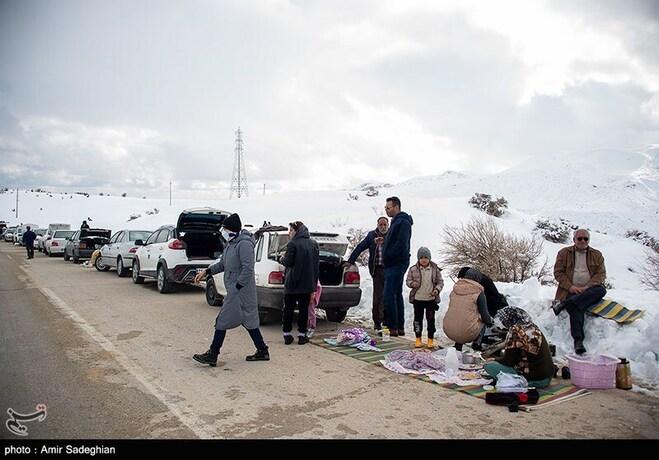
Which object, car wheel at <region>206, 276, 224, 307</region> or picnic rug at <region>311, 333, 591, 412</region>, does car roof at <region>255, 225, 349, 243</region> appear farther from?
car wheel at <region>206, 276, 224, 307</region>

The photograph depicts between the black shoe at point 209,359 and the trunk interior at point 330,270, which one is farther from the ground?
the trunk interior at point 330,270

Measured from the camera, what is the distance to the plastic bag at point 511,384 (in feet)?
18.2

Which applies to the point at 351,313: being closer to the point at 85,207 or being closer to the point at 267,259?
the point at 267,259

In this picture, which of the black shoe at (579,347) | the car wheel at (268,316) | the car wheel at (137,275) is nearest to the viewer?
the black shoe at (579,347)

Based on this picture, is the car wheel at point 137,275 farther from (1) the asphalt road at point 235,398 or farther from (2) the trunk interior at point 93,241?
(2) the trunk interior at point 93,241

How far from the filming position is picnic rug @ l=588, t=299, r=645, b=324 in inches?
282

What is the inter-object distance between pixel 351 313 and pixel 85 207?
325 feet

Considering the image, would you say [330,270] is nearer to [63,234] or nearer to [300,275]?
[300,275]

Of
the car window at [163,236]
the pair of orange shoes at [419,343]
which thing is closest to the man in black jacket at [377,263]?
the pair of orange shoes at [419,343]

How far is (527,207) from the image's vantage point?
62.3 meters

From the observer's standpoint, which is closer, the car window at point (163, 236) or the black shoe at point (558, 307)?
the black shoe at point (558, 307)

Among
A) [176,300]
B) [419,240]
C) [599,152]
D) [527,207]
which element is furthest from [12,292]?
[599,152]

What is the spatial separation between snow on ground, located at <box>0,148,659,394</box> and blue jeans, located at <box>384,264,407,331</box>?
0.90 m

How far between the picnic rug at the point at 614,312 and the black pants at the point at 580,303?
4.4 inches
